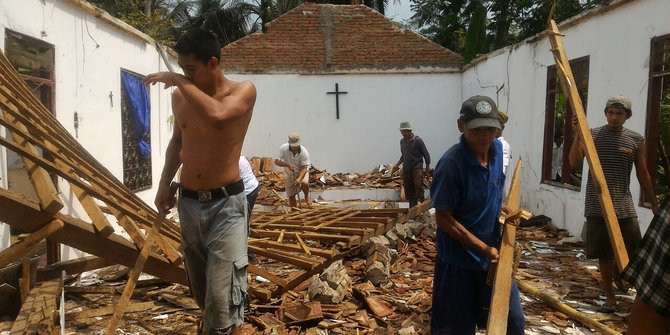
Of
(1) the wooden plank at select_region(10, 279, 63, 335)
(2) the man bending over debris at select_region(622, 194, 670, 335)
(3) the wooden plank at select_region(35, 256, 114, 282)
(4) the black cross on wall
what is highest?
(4) the black cross on wall

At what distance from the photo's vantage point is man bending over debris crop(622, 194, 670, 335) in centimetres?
142

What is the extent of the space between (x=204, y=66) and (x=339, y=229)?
375 cm

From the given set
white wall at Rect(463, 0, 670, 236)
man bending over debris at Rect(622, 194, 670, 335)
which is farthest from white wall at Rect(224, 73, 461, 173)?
man bending over debris at Rect(622, 194, 670, 335)

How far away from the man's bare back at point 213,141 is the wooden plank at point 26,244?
31.0 inches

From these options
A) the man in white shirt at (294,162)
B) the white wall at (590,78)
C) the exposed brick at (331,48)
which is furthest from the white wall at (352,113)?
the man in white shirt at (294,162)

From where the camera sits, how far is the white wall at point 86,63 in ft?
17.3

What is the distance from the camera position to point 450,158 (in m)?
2.62

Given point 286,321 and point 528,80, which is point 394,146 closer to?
point 528,80

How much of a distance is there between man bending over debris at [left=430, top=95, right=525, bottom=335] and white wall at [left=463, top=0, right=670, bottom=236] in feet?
13.2

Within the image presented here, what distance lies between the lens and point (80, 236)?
3281 millimetres

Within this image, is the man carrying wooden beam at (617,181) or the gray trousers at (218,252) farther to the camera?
the man carrying wooden beam at (617,181)

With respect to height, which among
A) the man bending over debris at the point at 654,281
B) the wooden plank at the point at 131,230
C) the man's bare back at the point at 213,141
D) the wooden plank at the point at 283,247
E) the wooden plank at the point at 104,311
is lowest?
the wooden plank at the point at 104,311

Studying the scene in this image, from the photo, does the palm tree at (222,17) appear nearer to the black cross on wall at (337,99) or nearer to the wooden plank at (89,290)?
the black cross on wall at (337,99)

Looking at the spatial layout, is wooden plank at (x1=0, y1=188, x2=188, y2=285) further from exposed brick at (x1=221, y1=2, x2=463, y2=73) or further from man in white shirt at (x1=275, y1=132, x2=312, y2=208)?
exposed brick at (x1=221, y1=2, x2=463, y2=73)
